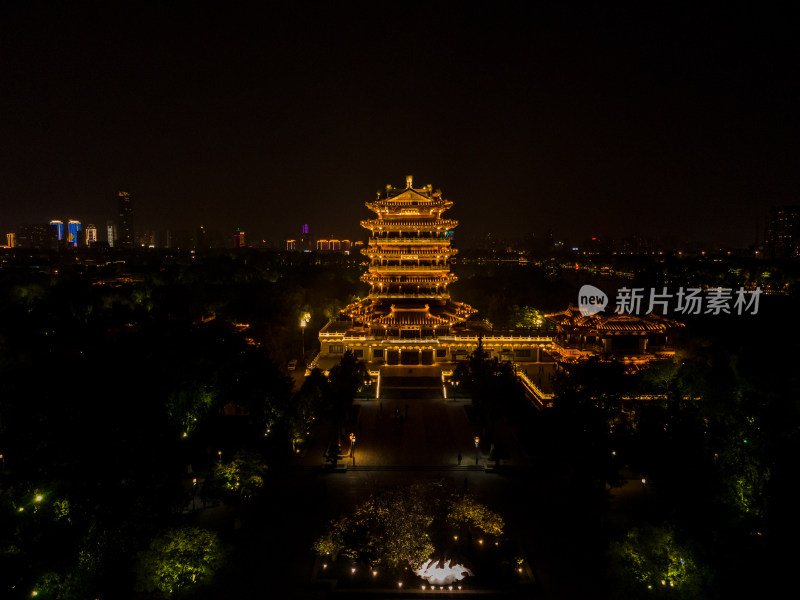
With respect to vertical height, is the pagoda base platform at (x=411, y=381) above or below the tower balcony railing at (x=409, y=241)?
below

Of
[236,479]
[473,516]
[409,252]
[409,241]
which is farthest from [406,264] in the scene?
[473,516]

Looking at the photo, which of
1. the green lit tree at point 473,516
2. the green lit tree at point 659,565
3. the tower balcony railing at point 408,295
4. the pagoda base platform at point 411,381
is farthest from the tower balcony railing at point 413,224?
the green lit tree at point 659,565

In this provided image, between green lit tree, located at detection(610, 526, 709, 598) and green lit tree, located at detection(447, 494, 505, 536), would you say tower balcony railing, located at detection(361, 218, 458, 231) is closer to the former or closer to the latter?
green lit tree, located at detection(447, 494, 505, 536)

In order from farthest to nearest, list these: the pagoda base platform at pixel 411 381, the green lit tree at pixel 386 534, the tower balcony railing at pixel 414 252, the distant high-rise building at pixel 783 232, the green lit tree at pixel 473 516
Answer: the distant high-rise building at pixel 783 232 < the tower balcony railing at pixel 414 252 < the pagoda base platform at pixel 411 381 < the green lit tree at pixel 473 516 < the green lit tree at pixel 386 534

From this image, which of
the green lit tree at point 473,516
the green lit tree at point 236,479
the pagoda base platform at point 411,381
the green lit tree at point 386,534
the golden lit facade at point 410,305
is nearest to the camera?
the green lit tree at point 386,534

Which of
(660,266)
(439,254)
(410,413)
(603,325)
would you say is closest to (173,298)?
(439,254)

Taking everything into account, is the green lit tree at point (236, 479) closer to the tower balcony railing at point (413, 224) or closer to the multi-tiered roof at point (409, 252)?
the multi-tiered roof at point (409, 252)

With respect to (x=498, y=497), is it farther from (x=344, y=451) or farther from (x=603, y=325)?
(x=603, y=325)
